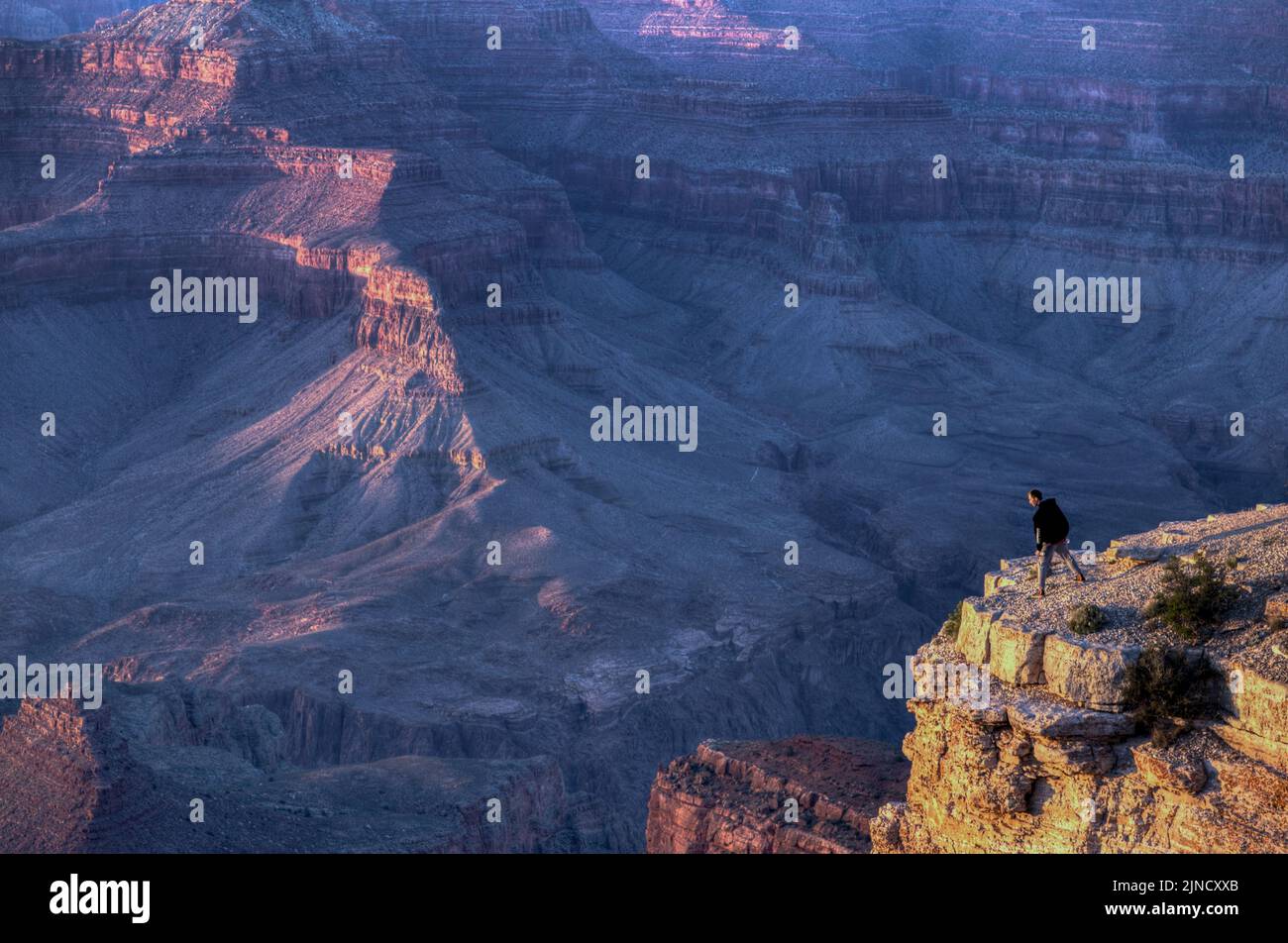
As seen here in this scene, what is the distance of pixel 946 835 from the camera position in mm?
33062

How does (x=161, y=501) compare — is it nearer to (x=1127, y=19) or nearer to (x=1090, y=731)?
(x=1090, y=731)

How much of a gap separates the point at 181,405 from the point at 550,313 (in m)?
17.2

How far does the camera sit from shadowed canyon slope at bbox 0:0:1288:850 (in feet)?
225

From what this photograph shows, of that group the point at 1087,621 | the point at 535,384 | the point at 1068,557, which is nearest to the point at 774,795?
the point at 1068,557

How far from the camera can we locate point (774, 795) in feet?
144

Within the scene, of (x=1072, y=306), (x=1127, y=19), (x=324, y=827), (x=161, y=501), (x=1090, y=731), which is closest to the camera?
(x=1090, y=731)

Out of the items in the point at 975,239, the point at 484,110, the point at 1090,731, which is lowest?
the point at 1090,731

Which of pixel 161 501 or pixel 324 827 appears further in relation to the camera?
pixel 161 501

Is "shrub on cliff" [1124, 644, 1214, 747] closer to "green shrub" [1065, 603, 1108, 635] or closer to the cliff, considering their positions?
the cliff

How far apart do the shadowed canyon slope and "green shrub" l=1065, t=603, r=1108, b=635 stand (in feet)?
65.8

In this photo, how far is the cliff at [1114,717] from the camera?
97.6ft

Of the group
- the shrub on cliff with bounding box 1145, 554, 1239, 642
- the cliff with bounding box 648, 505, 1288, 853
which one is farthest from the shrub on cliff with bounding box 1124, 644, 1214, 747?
the shrub on cliff with bounding box 1145, 554, 1239, 642

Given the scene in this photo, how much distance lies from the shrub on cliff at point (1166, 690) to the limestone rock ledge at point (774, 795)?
10.6 m
